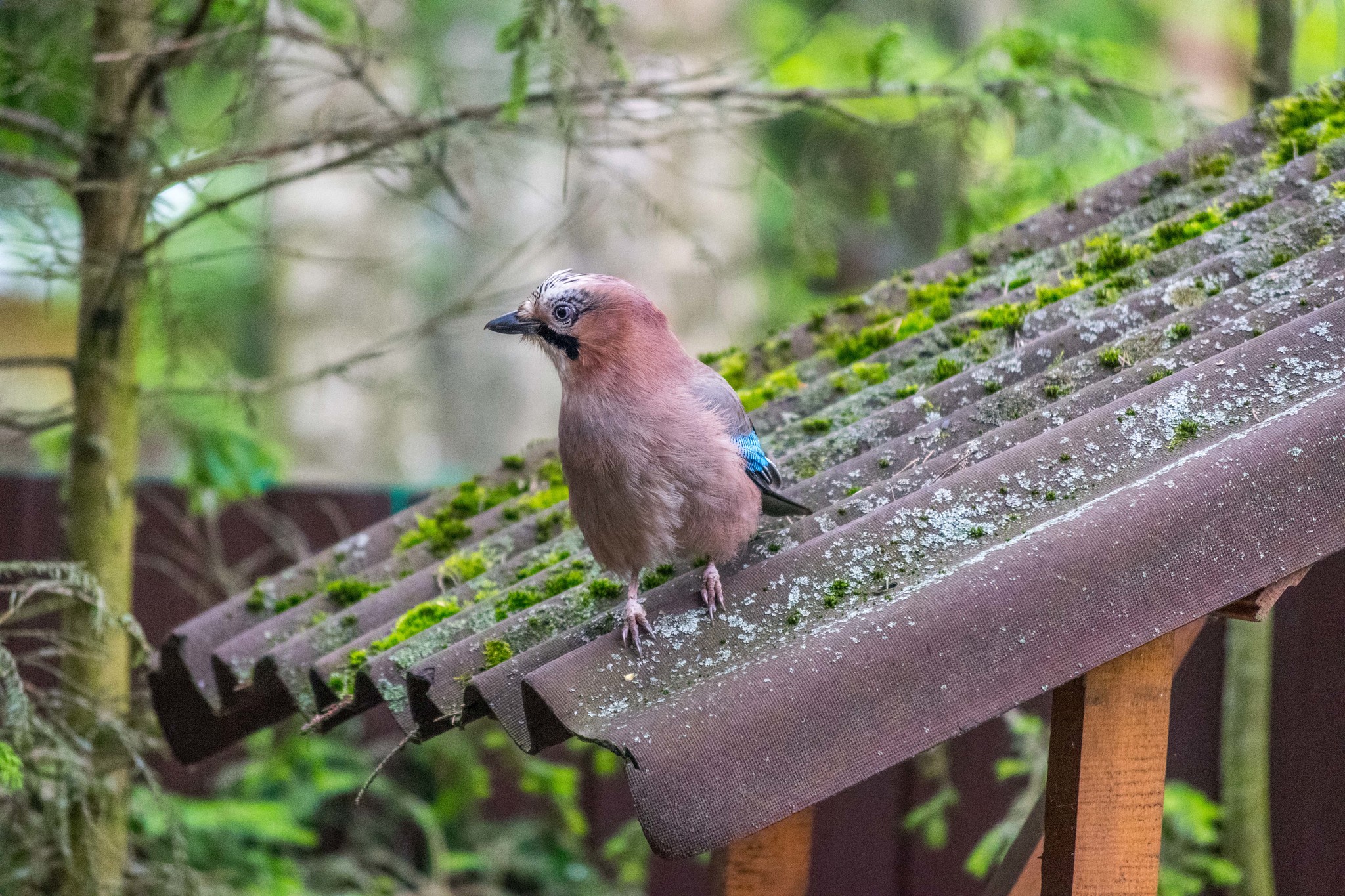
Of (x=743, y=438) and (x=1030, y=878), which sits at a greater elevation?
(x=743, y=438)

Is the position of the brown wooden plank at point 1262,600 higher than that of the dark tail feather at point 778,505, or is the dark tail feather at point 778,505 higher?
the dark tail feather at point 778,505

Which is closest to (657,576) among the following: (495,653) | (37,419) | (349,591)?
(495,653)

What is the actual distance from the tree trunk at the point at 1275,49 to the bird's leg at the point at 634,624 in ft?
14.0

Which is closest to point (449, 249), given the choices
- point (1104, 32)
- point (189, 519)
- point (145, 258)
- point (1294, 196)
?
point (1104, 32)

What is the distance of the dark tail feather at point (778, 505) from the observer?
270 centimetres

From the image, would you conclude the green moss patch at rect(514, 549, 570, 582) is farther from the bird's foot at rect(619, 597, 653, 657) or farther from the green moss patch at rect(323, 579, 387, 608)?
the bird's foot at rect(619, 597, 653, 657)

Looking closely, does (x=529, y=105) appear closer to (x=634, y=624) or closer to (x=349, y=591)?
(x=349, y=591)

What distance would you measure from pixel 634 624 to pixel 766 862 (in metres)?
1.18

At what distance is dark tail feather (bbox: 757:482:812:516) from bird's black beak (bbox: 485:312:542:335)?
2.04ft

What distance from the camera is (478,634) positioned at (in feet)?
9.07

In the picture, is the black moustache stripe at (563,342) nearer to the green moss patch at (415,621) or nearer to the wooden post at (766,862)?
the green moss patch at (415,621)

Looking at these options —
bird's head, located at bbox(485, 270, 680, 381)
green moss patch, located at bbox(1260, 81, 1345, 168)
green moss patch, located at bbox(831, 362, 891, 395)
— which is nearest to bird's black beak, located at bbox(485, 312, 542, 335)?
bird's head, located at bbox(485, 270, 680, 381)

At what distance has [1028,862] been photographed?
279cm

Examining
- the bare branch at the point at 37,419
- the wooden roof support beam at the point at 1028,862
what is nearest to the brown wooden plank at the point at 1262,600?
the wooden roof support beam at the point at 1028,862
